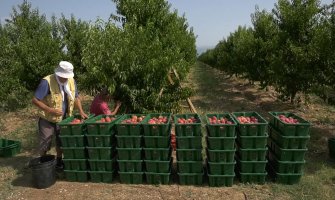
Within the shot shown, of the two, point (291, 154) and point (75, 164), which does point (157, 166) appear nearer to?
point (75, 164)

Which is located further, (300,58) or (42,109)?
(300,58)

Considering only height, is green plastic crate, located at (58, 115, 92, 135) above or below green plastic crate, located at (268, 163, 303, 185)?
above

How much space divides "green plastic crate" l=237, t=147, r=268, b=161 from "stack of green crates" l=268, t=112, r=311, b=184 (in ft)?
1.10

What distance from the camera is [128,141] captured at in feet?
22.2

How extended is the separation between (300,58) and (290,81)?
1.36 m

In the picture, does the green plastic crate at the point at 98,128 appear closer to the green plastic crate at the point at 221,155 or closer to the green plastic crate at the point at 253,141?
the green plastic crate at the point at 221,155

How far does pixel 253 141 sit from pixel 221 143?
25.6 inches

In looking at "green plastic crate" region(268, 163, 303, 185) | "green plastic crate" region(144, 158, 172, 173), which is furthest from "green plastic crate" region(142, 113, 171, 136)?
"green plastic crate" region(268, 163, 303, 185)

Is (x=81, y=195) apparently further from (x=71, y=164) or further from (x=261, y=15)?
(x=261, y=15)

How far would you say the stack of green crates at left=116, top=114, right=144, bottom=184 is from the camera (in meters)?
6.70

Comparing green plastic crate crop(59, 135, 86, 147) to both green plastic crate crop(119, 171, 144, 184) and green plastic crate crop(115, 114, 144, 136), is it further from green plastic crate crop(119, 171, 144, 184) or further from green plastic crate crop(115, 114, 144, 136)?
green plastic crate crop(119, 171, 144, 184)

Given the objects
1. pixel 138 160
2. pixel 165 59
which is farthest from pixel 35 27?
pixel 138 160

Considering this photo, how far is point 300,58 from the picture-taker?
40.1 feet

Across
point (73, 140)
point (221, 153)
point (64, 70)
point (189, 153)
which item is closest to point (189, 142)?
point (189, 153)
